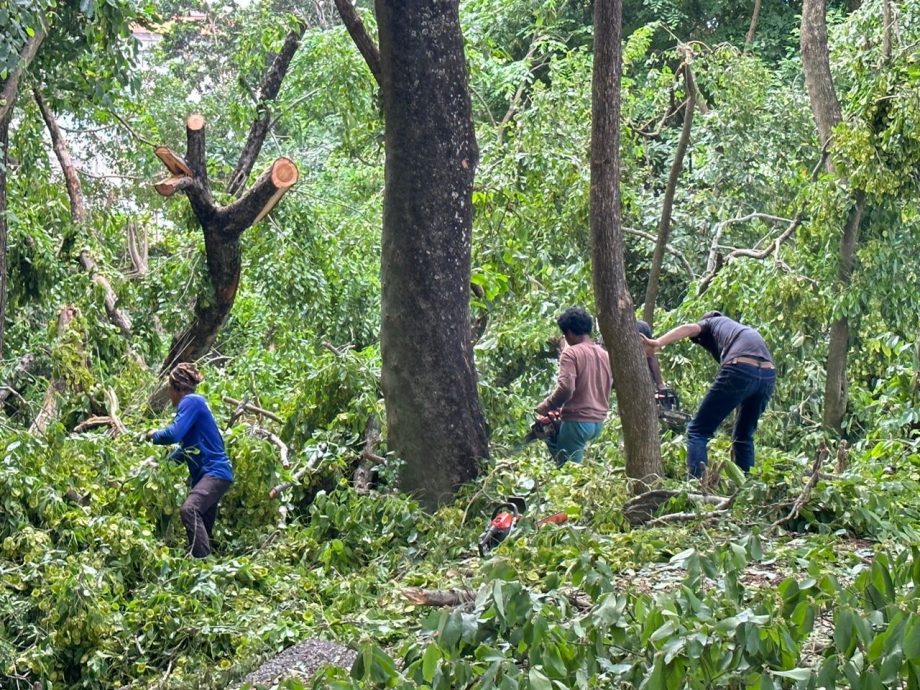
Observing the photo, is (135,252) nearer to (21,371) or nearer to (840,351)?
(21,371)

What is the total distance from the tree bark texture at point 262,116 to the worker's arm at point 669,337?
16.0 feet

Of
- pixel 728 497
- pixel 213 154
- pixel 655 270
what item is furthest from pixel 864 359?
pixel 213 154

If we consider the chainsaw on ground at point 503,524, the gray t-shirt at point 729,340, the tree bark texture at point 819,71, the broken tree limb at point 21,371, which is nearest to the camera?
the chainsaw on ground at point 503,524

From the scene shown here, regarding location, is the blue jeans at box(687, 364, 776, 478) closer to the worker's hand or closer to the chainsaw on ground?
the worker's hand

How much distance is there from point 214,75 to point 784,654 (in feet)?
78.7

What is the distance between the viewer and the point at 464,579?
17.6ft

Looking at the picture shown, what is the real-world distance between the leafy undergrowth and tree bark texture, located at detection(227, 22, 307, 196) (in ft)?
11.4

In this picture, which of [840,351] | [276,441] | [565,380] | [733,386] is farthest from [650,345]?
[840,351]

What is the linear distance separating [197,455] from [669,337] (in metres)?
2.87

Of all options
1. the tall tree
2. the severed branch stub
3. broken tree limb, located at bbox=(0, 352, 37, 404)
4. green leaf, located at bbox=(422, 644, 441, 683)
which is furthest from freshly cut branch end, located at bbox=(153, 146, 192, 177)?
green leaf, located at bbox=(422, 644, 441, 683)

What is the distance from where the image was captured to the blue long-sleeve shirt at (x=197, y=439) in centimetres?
745

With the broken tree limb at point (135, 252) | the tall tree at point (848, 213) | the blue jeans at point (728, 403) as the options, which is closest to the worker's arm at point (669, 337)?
the blue jeans at point (728, 403)

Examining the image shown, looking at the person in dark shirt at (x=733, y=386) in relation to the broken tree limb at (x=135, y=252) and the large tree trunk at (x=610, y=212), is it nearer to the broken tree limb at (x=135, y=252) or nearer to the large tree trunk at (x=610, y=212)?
the large tree trunk at (x=610, y=212)

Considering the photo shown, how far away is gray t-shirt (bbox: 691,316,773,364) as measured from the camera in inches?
294
